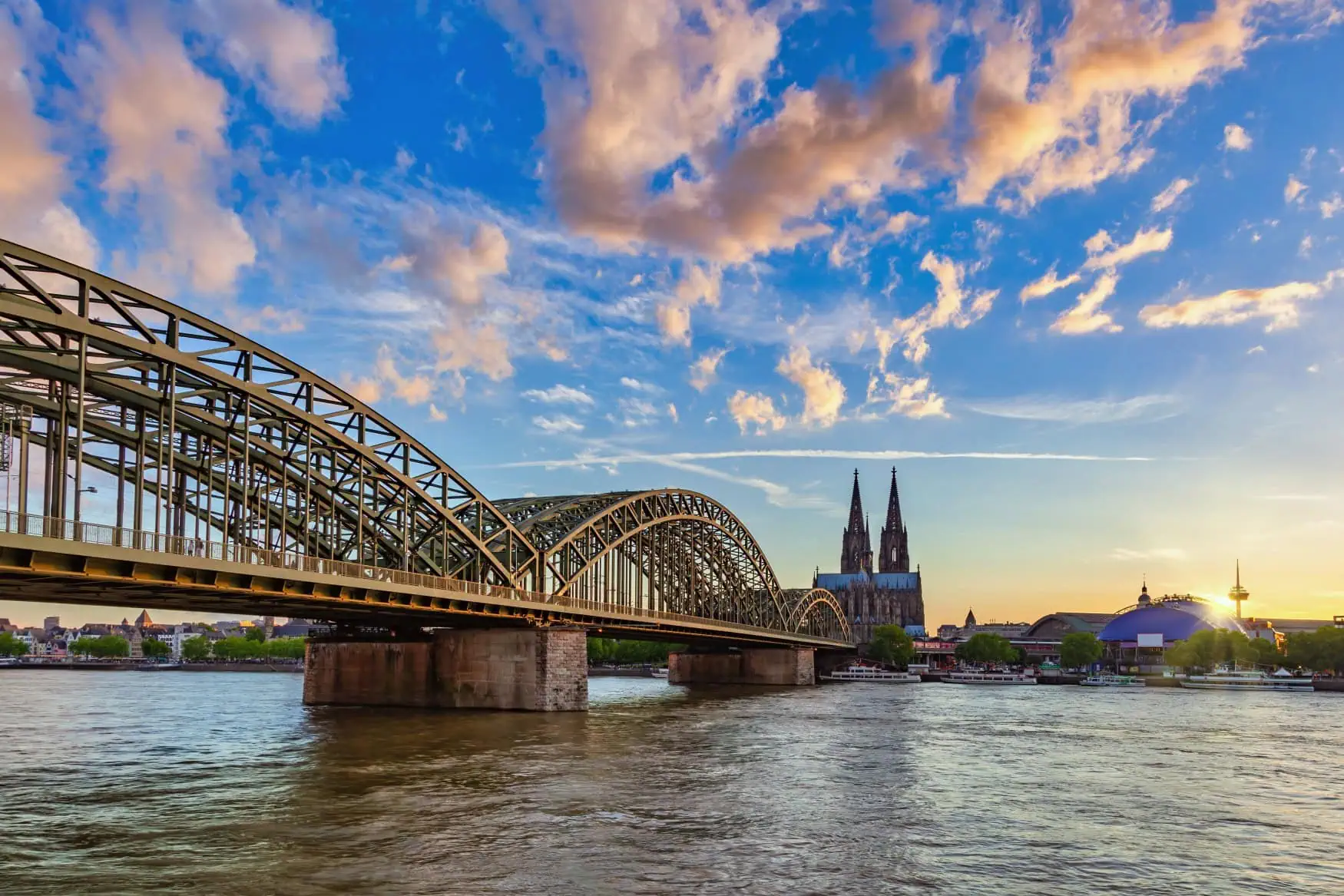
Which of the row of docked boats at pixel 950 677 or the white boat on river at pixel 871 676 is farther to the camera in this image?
the white boat on river at pixel 871 676

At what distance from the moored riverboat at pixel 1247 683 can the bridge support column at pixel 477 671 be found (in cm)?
11661

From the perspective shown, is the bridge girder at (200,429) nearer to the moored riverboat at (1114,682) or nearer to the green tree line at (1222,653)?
the moored riverboat at (1114,682)


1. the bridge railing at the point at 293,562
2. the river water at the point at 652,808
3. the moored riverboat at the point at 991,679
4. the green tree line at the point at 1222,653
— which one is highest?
the bridge railing at the point at 293,562

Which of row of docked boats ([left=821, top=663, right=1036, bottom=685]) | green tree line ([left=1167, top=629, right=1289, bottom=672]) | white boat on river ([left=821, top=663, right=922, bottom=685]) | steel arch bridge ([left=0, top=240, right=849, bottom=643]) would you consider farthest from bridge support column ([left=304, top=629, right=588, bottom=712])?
green tree line ([left=1167, top=629, right=1289, bottom=672])

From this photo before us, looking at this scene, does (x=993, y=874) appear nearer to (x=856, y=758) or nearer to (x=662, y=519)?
(x=856, y=758)

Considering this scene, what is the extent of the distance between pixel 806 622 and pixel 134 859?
542 feet

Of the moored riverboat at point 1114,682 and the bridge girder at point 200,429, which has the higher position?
the bridge girder at point 200,429

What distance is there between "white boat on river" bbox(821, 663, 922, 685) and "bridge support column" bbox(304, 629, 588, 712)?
115 metres

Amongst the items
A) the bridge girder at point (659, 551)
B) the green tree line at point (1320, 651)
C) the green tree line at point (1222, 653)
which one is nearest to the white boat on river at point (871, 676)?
the bridge girder at point (659, 551)

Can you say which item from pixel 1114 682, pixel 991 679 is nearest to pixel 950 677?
pixel 991 679

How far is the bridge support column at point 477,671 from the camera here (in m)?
75.6

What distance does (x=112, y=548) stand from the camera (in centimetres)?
4066

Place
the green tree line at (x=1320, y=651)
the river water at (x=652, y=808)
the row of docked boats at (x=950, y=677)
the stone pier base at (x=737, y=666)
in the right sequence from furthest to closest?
the row of docked boats at (x=950, y=677) < the green tree line at (x=1320, y=651) < the stone pier base at (x=737, y=666) < the river water at (x=652, y=808)

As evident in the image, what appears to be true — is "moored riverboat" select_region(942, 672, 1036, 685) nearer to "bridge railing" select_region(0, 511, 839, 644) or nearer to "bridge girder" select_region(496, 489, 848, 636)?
"bridge girder" select_region(496, 489, 848, 636)
